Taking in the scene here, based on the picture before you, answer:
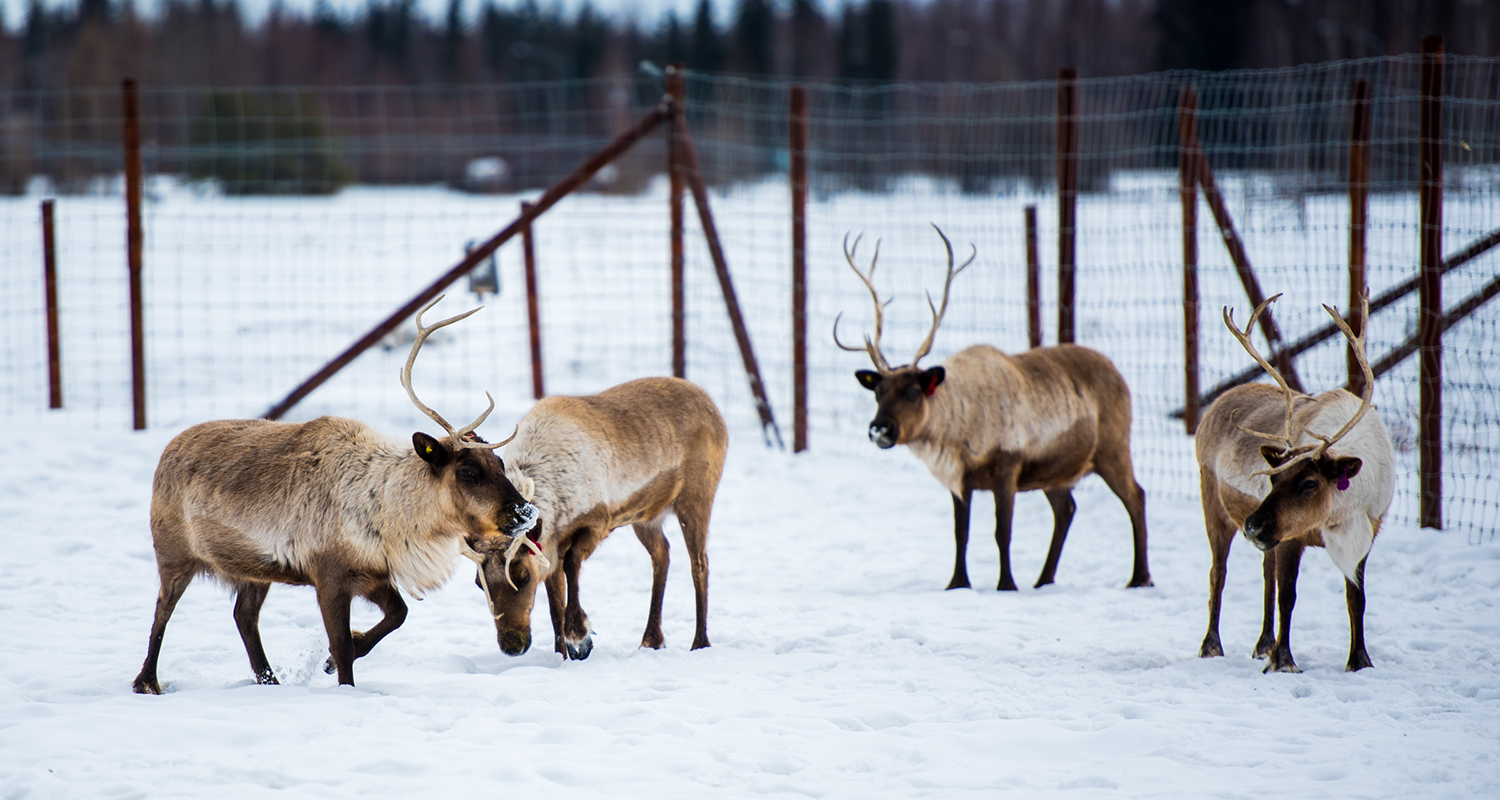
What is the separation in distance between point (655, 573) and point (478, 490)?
4.03 ft

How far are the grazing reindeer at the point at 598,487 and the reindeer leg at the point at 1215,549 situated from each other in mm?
2123

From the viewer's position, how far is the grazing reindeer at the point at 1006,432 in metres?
6.36

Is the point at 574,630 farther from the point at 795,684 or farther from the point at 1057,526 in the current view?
the point at 1057,526

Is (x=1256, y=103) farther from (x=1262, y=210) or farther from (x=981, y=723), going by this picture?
(x=981, y=723)

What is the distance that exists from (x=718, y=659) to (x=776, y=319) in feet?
41.1

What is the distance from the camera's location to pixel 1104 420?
6.71 m

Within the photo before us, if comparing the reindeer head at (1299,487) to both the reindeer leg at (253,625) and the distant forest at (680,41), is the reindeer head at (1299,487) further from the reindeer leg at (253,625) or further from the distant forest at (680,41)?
the distant forest at (680,41)

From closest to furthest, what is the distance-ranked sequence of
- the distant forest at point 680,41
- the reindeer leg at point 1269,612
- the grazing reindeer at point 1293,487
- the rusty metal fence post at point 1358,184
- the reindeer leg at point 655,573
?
1. the grazing reindeer at point 1293,487
2. the reindeer leg at point 1269,612
3. the reindeer leg at point 655,573
4. the rusty metal fence post at point 1358,184
5. the distant forest at point 680,41

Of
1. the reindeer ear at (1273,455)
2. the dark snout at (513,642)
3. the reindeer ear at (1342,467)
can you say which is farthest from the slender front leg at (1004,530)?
the dark snout at (513,642)

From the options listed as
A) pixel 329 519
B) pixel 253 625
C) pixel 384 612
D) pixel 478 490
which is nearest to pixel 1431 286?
pixel 478 490

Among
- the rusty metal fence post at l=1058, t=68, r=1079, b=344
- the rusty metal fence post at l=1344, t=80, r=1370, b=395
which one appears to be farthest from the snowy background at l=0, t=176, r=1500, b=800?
the rusty metal fence post at l=1344, t=80, r=1370, b=395

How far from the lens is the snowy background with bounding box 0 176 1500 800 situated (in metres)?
3.49

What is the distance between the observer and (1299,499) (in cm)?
447

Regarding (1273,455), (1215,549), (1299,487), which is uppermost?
(1273,455)
